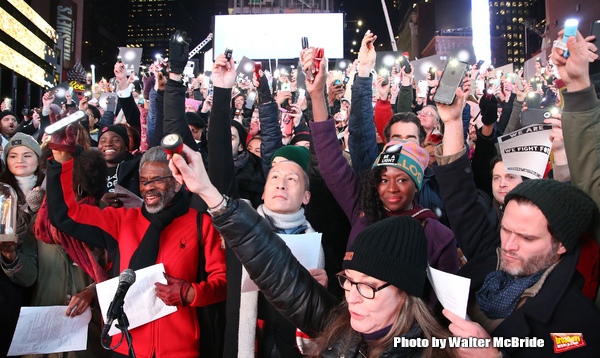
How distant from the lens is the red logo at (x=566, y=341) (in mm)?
1822

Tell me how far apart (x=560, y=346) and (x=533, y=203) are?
574 millimetres

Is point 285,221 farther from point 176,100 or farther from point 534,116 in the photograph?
point 534,116

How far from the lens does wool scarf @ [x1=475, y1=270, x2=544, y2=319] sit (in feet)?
6.52

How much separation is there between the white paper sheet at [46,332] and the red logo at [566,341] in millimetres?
2528

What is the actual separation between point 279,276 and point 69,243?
1.63 m

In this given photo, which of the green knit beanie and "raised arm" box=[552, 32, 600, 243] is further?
the green knit beanie

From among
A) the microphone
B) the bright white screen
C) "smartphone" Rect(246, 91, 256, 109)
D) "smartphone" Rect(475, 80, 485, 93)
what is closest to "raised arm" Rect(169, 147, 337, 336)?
the microphone

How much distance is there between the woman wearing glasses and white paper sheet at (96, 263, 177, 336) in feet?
3.20

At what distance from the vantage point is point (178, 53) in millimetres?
3518

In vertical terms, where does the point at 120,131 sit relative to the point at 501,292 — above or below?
above

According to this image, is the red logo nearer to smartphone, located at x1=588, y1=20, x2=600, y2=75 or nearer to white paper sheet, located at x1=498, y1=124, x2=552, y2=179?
Answer: white paper sheet, located at x1=498, y1=124, x2=552, y2=179

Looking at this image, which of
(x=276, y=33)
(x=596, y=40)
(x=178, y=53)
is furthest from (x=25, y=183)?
(x=276, y=33)

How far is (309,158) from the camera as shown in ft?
10.9

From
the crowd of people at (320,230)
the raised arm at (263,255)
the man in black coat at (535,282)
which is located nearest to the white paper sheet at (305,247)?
the crowd of people at (320,230)
